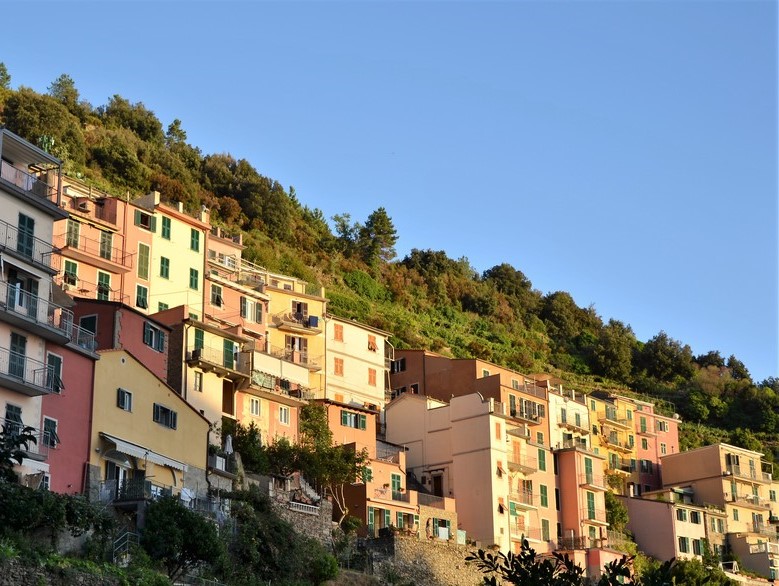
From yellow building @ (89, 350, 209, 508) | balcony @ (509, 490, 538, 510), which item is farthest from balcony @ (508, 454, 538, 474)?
yellow building @ (89, 350, 209, 508)

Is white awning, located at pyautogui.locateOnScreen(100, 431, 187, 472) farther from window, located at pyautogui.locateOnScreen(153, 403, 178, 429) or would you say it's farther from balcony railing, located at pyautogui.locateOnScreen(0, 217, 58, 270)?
balcony railing, located at pyautogui.locateOnScreen(0, 217, 58, 270)

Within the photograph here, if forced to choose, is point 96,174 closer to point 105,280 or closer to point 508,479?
point 105,280

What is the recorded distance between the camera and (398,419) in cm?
8038

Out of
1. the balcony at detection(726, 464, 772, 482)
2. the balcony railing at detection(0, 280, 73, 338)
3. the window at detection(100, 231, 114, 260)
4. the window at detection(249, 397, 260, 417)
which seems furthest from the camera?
the balcony at detection(726, 464, 772, 482)

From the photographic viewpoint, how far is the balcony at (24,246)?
1834 inches

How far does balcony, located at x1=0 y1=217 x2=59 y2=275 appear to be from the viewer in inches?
1834

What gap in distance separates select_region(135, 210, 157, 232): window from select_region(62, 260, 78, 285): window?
16.7 feet

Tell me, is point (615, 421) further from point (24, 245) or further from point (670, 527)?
point (24, 245)

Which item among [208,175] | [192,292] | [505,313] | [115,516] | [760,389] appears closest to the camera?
[115,516]

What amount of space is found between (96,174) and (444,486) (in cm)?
3548

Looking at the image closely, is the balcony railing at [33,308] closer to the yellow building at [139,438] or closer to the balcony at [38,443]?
the yellow building at [139,438]

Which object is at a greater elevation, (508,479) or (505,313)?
(505,313)

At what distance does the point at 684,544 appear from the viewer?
88750 mm

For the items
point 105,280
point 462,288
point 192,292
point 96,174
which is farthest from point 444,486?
point 462,288
